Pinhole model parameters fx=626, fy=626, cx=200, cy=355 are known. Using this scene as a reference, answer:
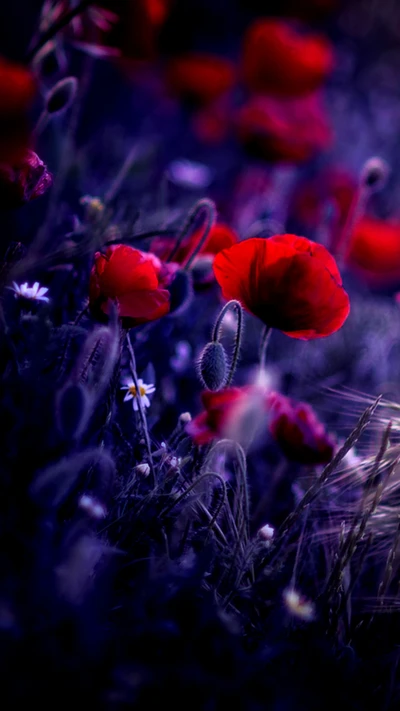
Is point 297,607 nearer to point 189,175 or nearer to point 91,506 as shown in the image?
point 91,506

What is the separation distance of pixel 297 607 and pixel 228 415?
254mm

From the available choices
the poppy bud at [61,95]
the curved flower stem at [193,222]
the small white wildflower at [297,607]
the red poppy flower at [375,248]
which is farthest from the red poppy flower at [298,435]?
the red poppy flower at [375,248]

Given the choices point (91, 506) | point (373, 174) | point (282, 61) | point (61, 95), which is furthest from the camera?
point (282, 61)

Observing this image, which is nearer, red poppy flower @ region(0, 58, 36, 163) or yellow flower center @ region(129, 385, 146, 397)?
red poppy flower @ region(0, 58, 36, 163)

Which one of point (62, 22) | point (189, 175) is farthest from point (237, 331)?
point (189, 175)

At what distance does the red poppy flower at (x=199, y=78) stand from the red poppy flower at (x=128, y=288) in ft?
3.86

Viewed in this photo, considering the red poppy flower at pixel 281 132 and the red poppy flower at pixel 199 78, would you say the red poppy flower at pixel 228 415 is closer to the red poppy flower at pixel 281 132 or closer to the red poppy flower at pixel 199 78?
the red poppy flower at pixel 281 132

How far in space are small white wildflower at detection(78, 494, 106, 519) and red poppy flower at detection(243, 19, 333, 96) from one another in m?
1.36

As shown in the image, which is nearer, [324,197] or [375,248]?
[375,248]

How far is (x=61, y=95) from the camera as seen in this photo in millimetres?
942

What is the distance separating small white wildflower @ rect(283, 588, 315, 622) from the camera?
0.74m

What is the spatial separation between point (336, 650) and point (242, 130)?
4.27 feet

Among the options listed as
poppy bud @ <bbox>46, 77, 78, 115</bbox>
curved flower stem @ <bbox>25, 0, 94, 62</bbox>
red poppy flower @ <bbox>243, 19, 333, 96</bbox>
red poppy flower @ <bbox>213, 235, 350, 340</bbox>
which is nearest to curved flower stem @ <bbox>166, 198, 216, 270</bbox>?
red poppy flower @ <bbox>213, 235, 350, 340</bbox>

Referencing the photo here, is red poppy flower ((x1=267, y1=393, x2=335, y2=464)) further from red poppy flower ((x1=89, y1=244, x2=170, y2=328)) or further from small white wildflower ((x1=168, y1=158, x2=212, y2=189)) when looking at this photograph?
small white wildflower ((x1=168, y1=158, x2=212, y2=189))
